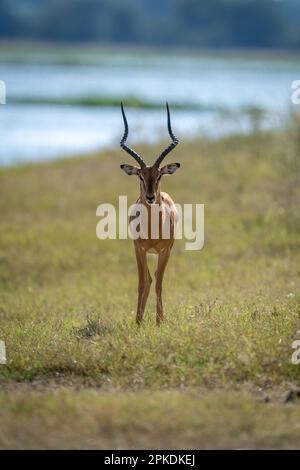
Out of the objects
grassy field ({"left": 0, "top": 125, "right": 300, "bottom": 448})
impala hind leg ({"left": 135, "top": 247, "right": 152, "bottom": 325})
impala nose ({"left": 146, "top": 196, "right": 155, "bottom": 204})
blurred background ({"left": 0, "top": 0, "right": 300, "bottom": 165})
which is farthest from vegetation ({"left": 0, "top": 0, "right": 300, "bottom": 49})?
impala nose ({"left": 146, "top": 196, "right": 155, "bottom": 204})

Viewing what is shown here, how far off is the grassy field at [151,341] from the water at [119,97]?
6754mm

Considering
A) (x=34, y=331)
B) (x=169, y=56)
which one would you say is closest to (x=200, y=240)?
(x=34, y=331)

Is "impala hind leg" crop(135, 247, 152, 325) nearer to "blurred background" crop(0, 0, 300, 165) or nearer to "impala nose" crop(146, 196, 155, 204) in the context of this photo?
"impala nose" crop(146, 196, 155, 204)

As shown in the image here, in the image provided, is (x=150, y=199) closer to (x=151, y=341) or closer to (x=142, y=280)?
(x=142, y=280)

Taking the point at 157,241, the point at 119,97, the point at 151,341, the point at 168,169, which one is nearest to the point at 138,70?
the point at 119,97

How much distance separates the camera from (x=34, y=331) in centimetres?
973

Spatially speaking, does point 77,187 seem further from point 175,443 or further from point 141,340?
point 175,443

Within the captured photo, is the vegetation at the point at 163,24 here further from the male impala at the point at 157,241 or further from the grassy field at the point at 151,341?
the male impala at the point at 157,241

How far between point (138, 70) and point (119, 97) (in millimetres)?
33389

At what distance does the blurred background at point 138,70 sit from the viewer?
1355 inches

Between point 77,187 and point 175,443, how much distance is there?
17.2m

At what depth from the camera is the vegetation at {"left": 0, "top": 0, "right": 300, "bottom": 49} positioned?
125 metres

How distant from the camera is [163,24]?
132m
